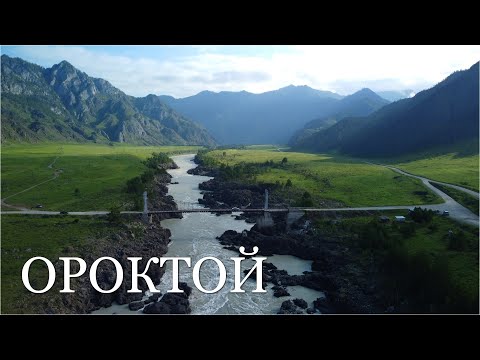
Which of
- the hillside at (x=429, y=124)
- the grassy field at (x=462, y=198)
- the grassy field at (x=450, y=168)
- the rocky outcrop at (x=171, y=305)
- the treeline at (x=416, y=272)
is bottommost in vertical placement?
the rocky outcrop at (x=171, y=305)

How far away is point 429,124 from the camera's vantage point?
103250mm

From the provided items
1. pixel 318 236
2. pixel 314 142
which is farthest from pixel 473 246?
pixel 314 142

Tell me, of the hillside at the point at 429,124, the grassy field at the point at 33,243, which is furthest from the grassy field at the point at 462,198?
the hillside at the point at 429,124

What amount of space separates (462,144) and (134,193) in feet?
239

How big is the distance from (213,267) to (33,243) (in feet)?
48.9

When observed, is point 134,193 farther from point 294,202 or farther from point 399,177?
point 399,177

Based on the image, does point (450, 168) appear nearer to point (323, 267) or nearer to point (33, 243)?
point (323, 267)

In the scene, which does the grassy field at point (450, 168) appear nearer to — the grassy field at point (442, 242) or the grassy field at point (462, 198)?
the grassy field at point (462, 198)

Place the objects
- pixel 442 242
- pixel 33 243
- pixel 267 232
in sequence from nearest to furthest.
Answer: pixel 442 242, pixel 33 243, pixel 267 232

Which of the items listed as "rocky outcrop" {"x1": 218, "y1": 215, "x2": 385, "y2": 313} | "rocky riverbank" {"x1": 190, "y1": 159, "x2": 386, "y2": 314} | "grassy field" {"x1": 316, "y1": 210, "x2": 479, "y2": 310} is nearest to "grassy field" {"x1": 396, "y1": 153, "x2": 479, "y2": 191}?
"grassy field" {"x1": 316, "y1": 210, "x2": 479, "y2": 310}

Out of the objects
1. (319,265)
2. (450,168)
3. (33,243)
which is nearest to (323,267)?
(319,265)

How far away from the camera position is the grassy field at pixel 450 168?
53.8m

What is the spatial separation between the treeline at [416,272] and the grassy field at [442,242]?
170 millimetres

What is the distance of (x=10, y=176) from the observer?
207 feet
